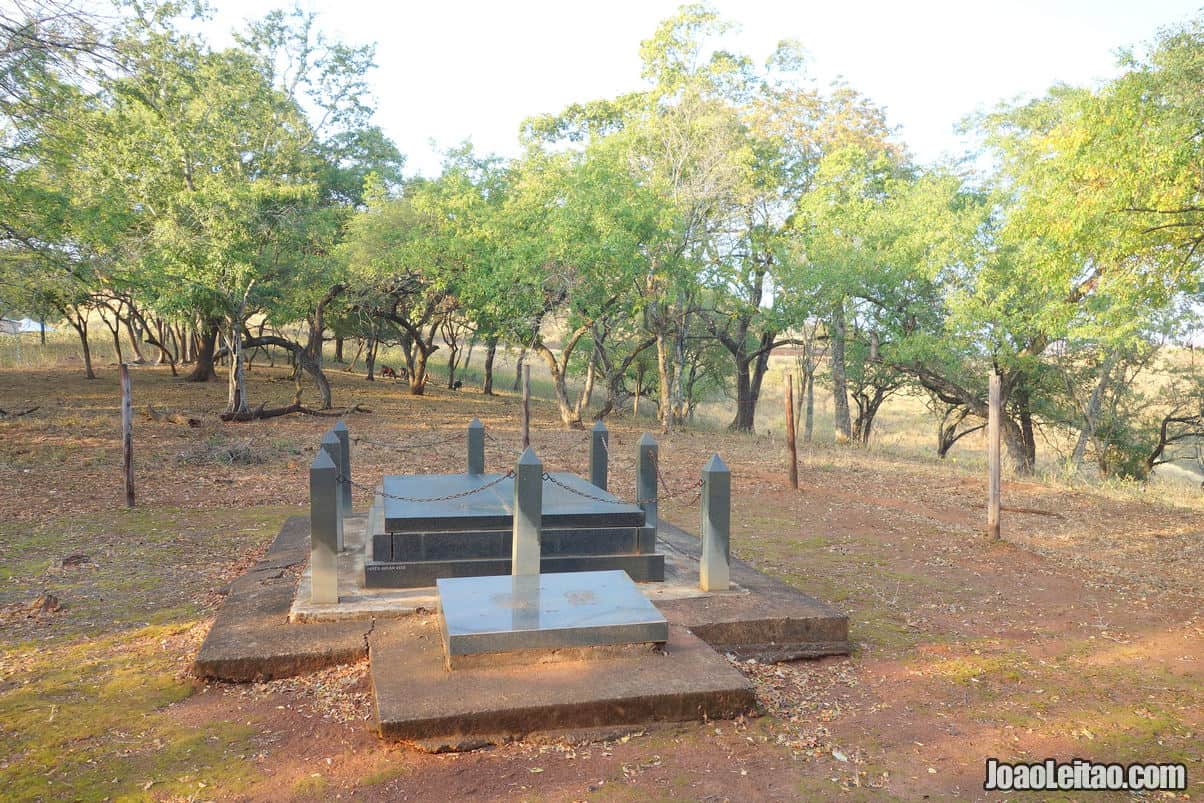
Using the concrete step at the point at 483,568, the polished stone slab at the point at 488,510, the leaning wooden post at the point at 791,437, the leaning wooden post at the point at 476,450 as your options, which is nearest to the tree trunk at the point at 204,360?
the leaning wooden post at the point at 476,450

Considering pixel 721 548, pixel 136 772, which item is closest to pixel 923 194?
pixel 721 548

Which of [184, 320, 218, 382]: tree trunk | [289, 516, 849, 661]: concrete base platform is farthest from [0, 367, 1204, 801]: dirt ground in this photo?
[184, 320, 218, 382]: tree trunk

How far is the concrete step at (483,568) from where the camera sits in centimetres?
679

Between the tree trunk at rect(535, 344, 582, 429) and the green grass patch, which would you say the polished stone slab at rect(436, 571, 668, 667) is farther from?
the tree trunk at rect(535, 344, 582, 429)

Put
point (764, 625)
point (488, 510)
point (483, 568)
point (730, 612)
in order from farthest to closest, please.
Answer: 1. point (488, 510)
2. point (483, 568)
3. point (730, 612)
4. point (764, 625)

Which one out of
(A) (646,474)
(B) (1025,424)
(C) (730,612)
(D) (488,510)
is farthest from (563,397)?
(C) (730,612)

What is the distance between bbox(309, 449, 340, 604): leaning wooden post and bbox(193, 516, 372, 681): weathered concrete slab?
12.0 inches

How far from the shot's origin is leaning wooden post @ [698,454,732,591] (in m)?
6.88

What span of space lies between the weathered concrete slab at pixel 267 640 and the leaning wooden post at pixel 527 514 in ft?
4.12

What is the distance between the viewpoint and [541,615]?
556cm

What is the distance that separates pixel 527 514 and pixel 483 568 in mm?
838

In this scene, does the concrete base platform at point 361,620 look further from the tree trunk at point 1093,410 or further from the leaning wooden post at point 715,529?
the tree trunk at point 1093,410

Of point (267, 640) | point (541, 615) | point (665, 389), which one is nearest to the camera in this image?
point (541, 615)

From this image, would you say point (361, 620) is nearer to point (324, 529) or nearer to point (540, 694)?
point (324, 529)
